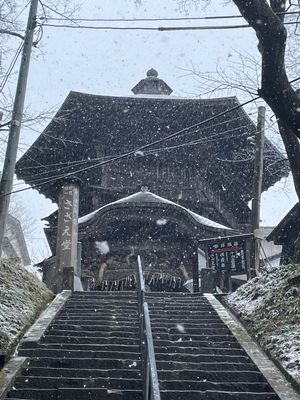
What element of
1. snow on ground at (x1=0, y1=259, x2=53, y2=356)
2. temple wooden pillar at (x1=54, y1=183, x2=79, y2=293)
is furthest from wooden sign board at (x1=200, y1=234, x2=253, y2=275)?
snow on ground at (x1=0, y1=259, x2=53, y2=356)

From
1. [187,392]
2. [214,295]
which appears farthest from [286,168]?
[187,392]

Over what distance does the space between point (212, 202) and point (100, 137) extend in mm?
4845

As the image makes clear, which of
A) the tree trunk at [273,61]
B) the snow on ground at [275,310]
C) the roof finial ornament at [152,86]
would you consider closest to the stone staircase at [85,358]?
the snow on ground at [275,310]

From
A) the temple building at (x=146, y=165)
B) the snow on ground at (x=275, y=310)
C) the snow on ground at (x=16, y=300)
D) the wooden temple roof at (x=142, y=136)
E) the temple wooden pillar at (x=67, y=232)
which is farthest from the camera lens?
the wooden temple roof at (x=142, y=136)

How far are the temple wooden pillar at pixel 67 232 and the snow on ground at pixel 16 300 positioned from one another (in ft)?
4.94

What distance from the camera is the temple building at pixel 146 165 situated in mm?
17188

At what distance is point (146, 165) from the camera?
63.4ft

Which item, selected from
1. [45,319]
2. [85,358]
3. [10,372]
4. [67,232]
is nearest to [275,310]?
[85,358]

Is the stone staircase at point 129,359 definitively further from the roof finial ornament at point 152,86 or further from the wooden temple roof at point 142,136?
the roof finial ornament at point 152,86

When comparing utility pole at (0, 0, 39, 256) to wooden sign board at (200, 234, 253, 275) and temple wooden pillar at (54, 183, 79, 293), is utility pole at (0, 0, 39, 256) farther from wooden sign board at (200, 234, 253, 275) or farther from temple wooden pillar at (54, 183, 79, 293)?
wooden sign board at (200, 234, 253, 275)

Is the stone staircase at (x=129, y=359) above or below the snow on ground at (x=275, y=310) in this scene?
below

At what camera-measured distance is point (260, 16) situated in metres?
6.85

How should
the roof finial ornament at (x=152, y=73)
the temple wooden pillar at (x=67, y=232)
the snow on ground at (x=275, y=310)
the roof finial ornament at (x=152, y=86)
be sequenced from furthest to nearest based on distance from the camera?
the roof finial ornament at (x=152, y=73), the roof finial ornament at (x=152, y=86), the temple wooden pillar at (x=67, y=232), the snow on ground at (x=275, y=310)

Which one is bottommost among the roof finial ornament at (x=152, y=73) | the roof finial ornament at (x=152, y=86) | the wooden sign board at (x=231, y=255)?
the wooden sign board at (x=231, y=255)
